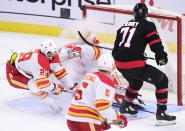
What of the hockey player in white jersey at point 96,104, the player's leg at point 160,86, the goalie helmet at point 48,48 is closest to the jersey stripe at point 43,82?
the goalie helmet at point 48,48

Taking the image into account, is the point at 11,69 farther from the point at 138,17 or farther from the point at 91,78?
the point at 91,78

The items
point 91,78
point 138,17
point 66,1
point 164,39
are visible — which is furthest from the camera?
point 66,1

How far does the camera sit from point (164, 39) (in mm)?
4902

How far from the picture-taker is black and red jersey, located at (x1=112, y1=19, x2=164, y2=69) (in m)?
4.02

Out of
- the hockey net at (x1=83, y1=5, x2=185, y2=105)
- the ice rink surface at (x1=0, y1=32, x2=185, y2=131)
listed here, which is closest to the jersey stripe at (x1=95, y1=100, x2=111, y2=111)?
the ice rink surface at (x1=0, y1=32, x2=185, y2=131)

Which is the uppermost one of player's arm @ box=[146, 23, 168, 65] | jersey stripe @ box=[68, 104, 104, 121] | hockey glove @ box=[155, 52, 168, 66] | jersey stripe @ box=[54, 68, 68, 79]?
player's arm @ box=[146, 23, 168, 65]

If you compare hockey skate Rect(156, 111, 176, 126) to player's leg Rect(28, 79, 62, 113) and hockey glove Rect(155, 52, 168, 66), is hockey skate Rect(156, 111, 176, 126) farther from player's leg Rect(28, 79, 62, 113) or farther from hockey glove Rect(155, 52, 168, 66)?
player's leg Rect(28, 79, 62, 113)

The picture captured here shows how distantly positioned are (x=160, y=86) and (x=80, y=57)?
38.4 inches

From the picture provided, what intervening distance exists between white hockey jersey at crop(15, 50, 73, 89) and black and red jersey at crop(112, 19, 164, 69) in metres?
0.61

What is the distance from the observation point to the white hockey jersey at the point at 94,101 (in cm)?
307

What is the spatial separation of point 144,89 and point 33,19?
2759mm

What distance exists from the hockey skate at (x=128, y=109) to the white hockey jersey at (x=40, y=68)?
1.69 feet

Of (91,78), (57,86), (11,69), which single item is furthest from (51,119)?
(91,78)

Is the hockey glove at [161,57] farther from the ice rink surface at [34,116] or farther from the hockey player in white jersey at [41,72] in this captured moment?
the hockey player in white jersey at [41,72]
